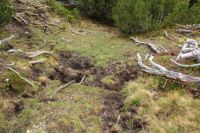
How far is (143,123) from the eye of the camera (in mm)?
9523

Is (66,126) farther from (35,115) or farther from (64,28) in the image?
(64,28)

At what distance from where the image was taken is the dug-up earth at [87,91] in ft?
30.8

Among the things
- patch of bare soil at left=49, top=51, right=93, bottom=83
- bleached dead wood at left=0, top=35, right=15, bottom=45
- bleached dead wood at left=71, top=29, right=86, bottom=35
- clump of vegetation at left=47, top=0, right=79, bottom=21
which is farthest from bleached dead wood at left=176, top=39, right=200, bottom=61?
clump of vegetation at left=47, top=0, right=79, bottom=21

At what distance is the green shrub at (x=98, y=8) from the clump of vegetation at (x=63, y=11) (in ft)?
2.26

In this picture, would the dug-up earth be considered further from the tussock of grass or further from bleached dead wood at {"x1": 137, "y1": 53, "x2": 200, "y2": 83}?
bleached dead wood at {"x1": 137, "y1": 53, "x2": 200, "y2": 83}

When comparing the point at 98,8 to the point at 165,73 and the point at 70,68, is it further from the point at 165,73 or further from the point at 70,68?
the point at 165,73

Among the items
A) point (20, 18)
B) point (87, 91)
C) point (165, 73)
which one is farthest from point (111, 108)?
point (20, 18)

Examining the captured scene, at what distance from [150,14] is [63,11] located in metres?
4.65

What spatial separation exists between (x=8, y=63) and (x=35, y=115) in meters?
2.75

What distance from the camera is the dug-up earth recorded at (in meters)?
9.39

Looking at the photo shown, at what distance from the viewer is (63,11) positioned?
19.2 metres

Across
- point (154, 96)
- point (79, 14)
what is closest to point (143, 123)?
point (154, 96)

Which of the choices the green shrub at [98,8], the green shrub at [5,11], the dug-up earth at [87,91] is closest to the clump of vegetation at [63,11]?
the green shrub at [98,8]

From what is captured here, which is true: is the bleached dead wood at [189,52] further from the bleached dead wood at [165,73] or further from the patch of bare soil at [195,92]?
the patch of bare soil at [195,92]
